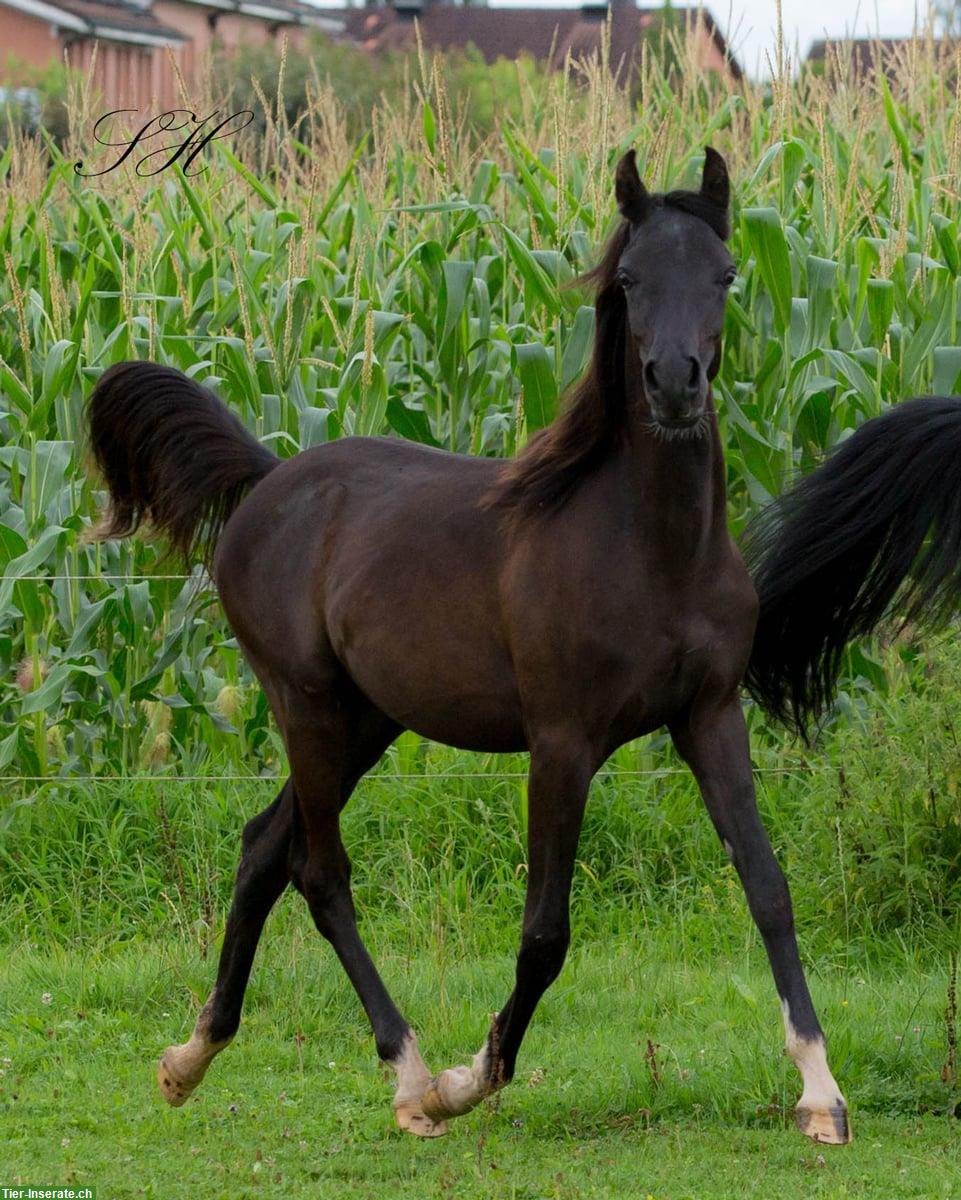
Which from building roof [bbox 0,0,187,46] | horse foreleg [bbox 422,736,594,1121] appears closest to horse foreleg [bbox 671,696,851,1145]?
horse foreleg [bbox 422,736,594,1121]

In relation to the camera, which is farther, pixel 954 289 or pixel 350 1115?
pixel 954 289

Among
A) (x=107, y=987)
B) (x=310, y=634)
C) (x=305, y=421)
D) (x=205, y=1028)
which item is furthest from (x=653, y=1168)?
(x=305, y=421)

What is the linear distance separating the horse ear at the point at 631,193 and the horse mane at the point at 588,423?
55mm

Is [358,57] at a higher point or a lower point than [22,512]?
higher

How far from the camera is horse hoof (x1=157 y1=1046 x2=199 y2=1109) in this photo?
461 centimetres

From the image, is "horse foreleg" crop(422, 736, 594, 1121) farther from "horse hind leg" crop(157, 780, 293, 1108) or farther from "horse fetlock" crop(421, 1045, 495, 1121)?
"horse hind leg" crop(157, 780, 293, 1108)

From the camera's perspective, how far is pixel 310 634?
4812 millimetres

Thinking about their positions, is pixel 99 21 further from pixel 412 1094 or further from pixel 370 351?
pixel 412 1094

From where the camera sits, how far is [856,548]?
186 inches

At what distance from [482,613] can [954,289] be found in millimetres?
3633

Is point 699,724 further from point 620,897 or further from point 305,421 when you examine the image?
point 305,421

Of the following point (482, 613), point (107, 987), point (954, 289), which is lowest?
point (107, 987)

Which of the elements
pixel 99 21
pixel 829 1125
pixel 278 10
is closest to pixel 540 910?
pixel 829 1125

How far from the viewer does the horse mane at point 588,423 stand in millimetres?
4051
